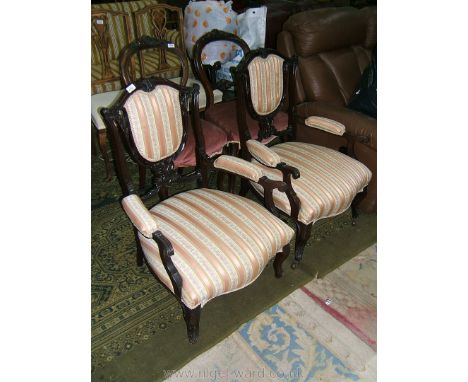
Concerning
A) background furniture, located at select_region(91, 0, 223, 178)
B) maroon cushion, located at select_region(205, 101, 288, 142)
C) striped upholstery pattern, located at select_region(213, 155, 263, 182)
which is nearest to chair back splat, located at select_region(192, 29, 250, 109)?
maroon cushion, located at select_region(205, 101, 288, 142)

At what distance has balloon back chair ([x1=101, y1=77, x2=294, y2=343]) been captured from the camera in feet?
5.13

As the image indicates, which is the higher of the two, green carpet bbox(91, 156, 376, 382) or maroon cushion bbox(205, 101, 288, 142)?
maroon cushion bbox(205, 101, 288, 142)

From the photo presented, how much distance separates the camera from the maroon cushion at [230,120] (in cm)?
258

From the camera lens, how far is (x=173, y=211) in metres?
1.83

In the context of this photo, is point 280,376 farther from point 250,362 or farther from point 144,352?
point 144,352

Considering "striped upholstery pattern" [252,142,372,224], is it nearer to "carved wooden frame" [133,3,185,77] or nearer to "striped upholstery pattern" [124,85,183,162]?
"striped upholstery pattern" [124,85,183,162]

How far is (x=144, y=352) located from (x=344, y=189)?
50.3 inches

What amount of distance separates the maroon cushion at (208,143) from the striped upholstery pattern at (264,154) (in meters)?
0.35

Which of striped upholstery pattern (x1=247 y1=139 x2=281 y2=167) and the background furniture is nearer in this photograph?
striped upholstery pattern (x1=247 y1=139 x2=281 y2=167)

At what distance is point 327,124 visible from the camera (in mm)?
2377

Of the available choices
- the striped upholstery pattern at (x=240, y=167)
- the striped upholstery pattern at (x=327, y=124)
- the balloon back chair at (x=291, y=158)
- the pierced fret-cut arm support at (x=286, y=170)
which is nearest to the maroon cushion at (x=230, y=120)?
the balloon back chair at (x=291, y=158)

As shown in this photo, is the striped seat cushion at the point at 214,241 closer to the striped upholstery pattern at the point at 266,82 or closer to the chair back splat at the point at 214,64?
the striped upholstery pattern at the point at 266,82

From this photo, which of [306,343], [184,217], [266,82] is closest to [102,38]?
[266,82]

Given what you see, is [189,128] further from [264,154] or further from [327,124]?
[327,124]
